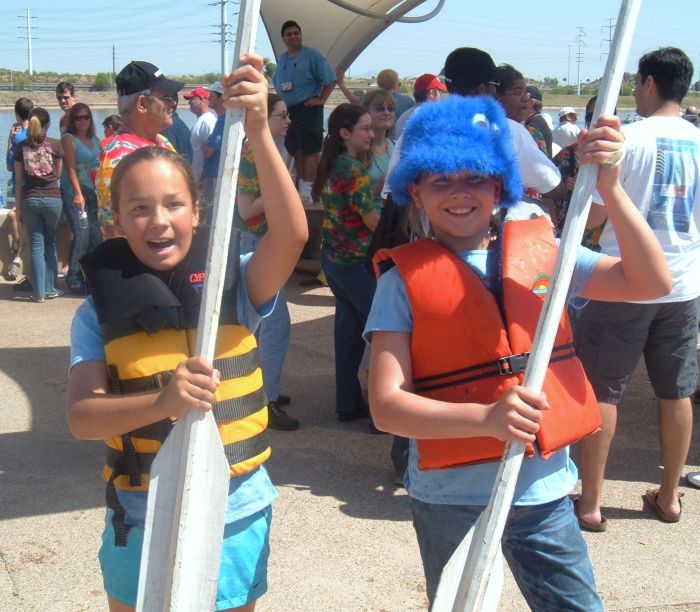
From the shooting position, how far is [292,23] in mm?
9586

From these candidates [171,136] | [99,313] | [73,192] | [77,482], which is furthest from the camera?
[73,192]

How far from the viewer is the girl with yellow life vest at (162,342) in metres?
2.17

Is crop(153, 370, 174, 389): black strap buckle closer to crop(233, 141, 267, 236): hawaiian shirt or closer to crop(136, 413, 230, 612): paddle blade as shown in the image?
crop(136, 413, 230, 612): paddle blade

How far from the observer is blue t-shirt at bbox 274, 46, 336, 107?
966 cm

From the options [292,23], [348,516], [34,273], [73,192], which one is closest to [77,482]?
[348,516]

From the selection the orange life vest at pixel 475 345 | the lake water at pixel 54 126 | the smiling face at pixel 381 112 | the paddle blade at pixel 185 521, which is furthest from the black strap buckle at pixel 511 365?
the lake water at pixel 54 126

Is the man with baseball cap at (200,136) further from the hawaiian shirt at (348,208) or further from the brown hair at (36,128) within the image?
the hawaiian shirt at (348,208)

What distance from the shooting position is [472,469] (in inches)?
89.3

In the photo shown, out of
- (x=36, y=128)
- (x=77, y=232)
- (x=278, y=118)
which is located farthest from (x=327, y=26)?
(x=278, y=118)

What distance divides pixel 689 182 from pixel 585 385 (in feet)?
6.46

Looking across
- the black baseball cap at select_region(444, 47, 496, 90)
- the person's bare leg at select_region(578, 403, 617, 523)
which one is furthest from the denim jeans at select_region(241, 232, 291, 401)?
the person's bare leg at select_region(578, 403, 617, 523)

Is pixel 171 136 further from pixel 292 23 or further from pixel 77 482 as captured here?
pixel 77 482

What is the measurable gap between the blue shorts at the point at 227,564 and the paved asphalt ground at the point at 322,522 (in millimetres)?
1214

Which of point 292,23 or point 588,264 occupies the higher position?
point 292,23
